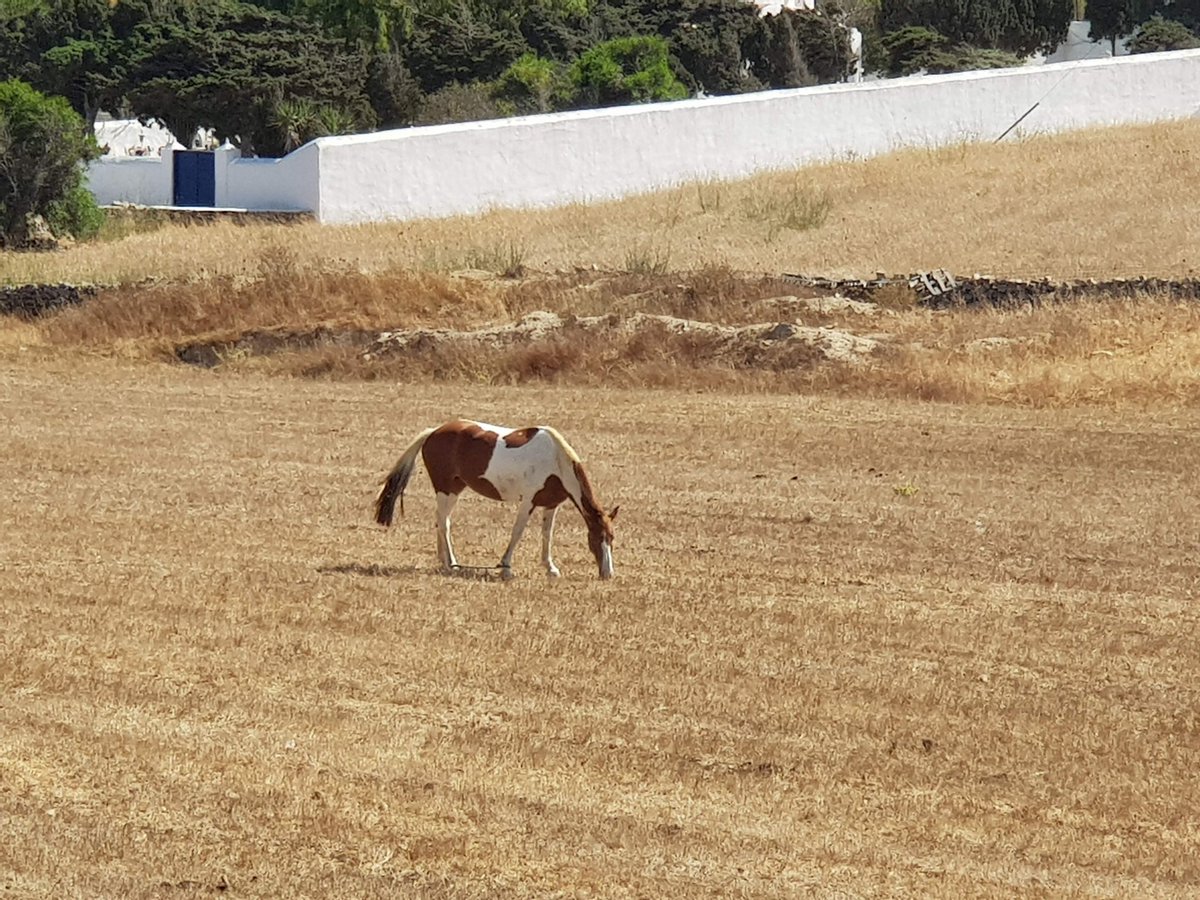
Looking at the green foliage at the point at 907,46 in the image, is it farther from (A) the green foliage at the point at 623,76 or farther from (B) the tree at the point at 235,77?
(B) the tree at the point at 235,77

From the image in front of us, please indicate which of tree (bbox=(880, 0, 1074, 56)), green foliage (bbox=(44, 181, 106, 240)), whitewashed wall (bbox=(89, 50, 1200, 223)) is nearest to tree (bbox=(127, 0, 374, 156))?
whitewashed wall (bbox=(89, 50, 1200, 223))

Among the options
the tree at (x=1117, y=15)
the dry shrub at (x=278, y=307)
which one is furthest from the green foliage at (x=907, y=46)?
the dry shrub at (x=278, y=307)

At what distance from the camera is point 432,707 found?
9898mm

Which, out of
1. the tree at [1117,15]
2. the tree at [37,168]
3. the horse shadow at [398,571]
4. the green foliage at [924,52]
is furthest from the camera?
the tree at [1117,15]

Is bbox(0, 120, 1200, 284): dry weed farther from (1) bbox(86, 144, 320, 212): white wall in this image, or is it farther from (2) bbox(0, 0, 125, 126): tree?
(2) bbox(0, 0, 125, 126): tree

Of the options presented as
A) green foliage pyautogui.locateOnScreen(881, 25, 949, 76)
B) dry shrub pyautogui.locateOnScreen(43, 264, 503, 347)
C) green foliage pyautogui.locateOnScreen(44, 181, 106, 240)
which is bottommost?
dry shrub pyautogui.locateOnScreen(43, 264, 503, 347)

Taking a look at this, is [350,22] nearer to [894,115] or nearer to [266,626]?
[894,115]

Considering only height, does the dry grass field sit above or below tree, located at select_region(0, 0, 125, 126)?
below

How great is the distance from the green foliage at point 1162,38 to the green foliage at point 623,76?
1996 centimetres

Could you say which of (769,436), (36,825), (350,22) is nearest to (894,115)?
(350,22)

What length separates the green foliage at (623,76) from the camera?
6669 centimetres

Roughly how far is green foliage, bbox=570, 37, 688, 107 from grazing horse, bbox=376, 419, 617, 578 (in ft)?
177

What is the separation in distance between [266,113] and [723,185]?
804 inches

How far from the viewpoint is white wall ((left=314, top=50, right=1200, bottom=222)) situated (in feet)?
157
